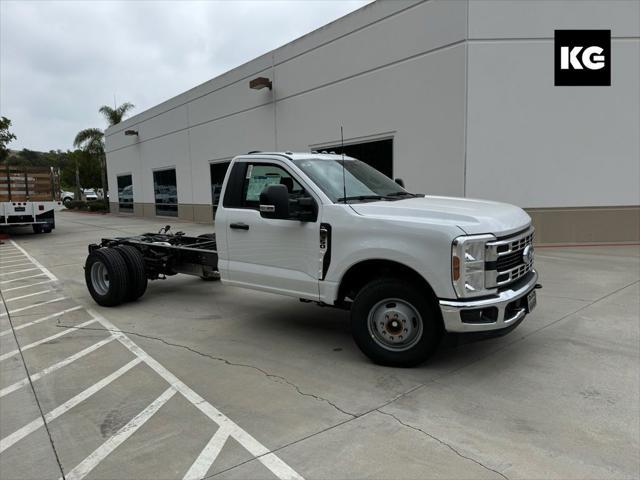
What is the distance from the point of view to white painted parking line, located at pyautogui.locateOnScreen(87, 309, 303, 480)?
120 inches

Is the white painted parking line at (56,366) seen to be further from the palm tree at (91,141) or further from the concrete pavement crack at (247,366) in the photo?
the palm tree at (91,141)

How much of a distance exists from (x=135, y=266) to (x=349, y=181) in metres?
3.82

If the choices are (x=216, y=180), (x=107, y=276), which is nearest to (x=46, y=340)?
(x=107, y=276)

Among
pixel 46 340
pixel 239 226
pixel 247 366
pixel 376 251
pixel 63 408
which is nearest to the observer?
pixel 63 408

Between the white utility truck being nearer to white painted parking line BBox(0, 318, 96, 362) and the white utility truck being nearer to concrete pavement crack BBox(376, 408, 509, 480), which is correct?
white painted parking line BBox(0, 318, 96, 362)

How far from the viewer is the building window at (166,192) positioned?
25.4 meters

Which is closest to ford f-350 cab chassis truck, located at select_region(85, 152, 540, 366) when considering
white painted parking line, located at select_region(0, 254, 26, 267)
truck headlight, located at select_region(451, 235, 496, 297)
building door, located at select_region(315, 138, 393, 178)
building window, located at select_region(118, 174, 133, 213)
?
truck headlight, located at select_region(451, 235, 496, 297)

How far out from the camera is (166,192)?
86.5ft

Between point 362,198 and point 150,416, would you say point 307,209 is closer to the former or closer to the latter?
point 362,198

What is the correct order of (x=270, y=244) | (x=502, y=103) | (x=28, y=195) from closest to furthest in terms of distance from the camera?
(x=270, y=244), (x=502, y=103), (x=28, y=195)

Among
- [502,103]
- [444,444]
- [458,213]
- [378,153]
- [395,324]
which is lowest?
[444,444]

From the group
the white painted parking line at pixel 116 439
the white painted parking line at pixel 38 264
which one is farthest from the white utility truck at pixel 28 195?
the white painted parking line at pixel 116 439

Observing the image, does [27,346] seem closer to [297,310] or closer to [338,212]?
[297,310]

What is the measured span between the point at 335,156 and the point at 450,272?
2.50 meters
